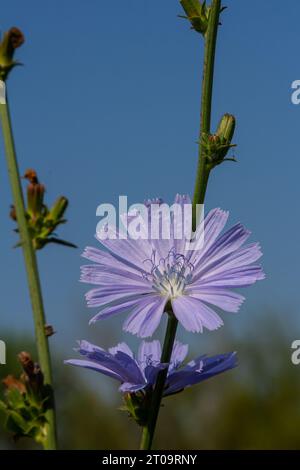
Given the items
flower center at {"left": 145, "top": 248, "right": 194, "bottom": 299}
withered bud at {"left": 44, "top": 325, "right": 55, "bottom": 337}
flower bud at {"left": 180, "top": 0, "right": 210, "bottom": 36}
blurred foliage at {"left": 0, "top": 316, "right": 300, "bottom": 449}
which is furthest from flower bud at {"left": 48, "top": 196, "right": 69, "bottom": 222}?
blurred foliage at {"left": 0, "top": 316, "right": 300, "bottom": 449}

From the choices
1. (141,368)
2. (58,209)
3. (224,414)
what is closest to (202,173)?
(58,209)

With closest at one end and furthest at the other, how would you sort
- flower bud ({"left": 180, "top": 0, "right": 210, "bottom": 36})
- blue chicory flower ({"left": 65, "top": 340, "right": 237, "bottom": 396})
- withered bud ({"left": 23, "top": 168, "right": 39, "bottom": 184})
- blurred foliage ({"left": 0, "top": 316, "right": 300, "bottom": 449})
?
blue chicory flower ({"left": 65, "top": 340, "right": 237, "bottom": 396}) → withered bud ({"left": 23, "top": 168, "right": 39, "bottom": 184}) → flower bud ({"left": 180, "top": 0, "right": 210, "bottom": 36}) → blurred foliage ({"left": 0, "top": 316, "right": 300, "bottom": 449})

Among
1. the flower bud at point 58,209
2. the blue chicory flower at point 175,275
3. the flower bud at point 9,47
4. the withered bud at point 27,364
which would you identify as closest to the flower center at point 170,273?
the blue chicory flower at point 175,275

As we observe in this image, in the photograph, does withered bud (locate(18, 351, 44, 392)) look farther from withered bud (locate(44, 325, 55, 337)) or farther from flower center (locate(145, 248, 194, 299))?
flower center (locate(145, 248, 194, 299))

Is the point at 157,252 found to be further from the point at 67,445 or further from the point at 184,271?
the point at 67,445

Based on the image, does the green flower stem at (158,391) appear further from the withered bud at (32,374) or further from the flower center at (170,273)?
the withered bud at (32,374)

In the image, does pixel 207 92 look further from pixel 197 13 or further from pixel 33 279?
pixel 33 279

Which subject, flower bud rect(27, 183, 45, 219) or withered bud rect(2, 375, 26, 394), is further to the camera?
flower bud rect(27, 183, 45, 219)
